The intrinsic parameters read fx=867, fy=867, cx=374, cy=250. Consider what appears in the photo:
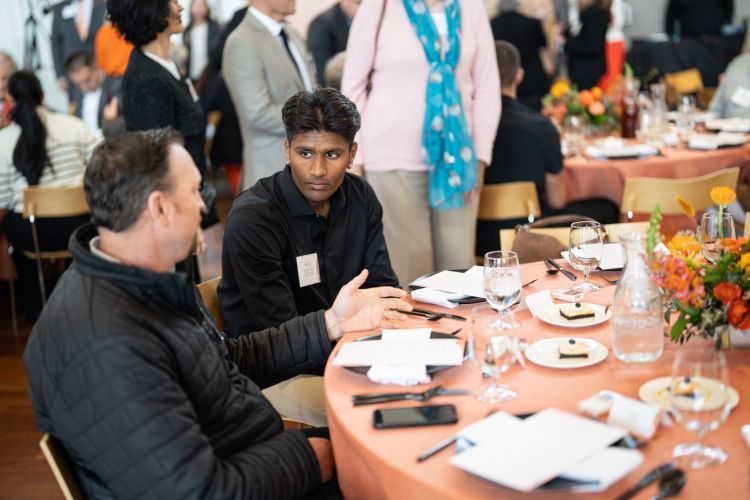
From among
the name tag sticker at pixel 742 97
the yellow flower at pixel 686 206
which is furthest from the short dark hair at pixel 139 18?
the name tag sticker at pixel 742 97

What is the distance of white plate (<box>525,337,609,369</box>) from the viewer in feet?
6.04

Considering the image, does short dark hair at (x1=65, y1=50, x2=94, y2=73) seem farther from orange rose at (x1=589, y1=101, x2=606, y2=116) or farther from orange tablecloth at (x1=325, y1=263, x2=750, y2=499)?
orange tablecloth at (x1=325, y1=263, x2=750, y2=499)

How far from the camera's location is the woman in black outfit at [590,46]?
7.41m

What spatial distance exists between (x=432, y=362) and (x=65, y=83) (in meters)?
7.45

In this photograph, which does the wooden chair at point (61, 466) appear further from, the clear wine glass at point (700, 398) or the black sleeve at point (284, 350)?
the clear wine glass at point (700, 398)

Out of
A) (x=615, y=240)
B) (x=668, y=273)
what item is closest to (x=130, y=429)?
(x=668, y=273)

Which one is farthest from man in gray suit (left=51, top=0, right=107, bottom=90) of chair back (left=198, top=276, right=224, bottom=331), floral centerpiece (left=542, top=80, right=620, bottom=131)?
chair back (left=198, top=276, right=224, bottom=331)

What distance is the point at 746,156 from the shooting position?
4492mm

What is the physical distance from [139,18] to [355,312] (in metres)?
2.09

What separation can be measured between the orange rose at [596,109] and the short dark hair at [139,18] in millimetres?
2442

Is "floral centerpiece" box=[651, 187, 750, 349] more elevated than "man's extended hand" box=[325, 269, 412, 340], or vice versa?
"floral centerpiece" box=[651, 187, 750, 349]

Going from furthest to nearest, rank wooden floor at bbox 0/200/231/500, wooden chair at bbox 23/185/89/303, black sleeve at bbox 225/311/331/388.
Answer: wooden chair at bbox 23/185/89/303, wooden floor at bbox 0/200/231/500, black sleeve at bbox 225/311/331/388

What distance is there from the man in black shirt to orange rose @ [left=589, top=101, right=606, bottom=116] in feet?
8.16

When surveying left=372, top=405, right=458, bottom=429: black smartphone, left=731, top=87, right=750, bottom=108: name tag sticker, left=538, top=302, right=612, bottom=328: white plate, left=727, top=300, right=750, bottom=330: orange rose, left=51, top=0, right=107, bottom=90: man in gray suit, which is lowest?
left=372, top=405, right=458, bottom=429: black smartphone
